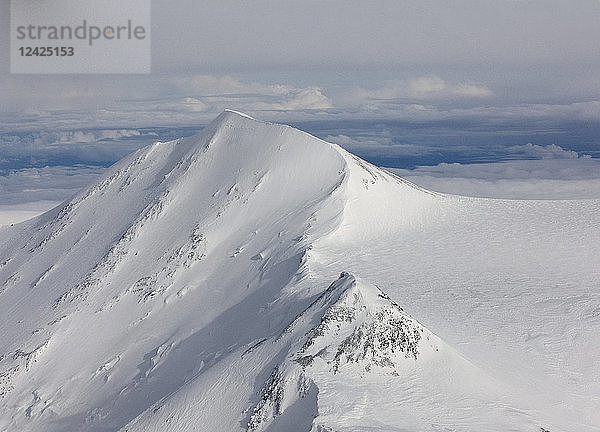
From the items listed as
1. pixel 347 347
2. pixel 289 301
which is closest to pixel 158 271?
pixel 289 301

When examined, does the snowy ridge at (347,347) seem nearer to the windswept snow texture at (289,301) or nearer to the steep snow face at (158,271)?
the windswept snow texture at (289,301)

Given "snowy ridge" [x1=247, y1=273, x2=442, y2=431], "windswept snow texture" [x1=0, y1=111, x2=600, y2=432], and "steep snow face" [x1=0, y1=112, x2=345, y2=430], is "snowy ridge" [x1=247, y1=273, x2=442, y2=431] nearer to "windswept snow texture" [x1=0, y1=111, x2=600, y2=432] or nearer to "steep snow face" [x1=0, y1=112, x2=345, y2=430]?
"windswept snow texture" [x1=0, y1=111, x2=600, y2=432]

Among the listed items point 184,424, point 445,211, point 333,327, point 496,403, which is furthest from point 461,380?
point 445,211

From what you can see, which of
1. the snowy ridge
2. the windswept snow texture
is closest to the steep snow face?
the windswept snow texture

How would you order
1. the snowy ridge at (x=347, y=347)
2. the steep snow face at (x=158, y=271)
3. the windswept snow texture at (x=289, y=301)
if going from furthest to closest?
1. the steep snow face at (x=158, y=271)
2. the windswept snow texture at (x=289, y=301)
3. the snowy ridge at (x=347, y=347)

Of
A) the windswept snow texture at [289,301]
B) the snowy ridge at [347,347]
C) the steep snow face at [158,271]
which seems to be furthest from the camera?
the steep snow face at [158,271]

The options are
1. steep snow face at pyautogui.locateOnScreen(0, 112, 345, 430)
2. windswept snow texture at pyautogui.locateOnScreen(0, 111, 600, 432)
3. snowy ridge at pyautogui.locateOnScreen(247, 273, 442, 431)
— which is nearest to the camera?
snowy ridge at pyautogui.locateOnScreen(247, 273, 442, 431)

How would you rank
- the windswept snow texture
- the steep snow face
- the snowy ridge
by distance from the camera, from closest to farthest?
the snowy ridge
the windswept snow texture
the steep snow face

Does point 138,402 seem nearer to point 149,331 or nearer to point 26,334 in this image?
point 149,331

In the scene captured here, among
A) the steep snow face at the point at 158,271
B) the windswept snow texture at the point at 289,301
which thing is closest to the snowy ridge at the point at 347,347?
the windswept snow texture at the point at 289,301
